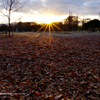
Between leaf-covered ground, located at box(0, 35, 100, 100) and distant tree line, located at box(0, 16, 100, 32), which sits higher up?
distant tree line, located at box(0, 16, 100, 32)

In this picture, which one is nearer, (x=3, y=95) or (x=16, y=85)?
(x=3, y=95)

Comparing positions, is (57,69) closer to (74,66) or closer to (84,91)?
(74,66)

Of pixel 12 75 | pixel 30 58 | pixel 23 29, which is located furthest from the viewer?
pixel 23 29

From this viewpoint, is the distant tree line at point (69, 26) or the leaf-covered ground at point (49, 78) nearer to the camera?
the leaf-covered ground at point (49, 78)

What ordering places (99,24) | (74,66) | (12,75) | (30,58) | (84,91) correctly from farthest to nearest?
1. (99,24)
2. (30,58)
3. (74,66)
4. (12,75)
5. (84,91)

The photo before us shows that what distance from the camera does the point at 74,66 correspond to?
197 inches

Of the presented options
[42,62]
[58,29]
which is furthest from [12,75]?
[58,29]

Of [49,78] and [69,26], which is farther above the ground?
[69,26]

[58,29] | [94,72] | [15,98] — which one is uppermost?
[58,29]

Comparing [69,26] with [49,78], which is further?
[69,26]

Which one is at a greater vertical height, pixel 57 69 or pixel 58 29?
pixel 58 29

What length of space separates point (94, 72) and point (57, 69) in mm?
1611

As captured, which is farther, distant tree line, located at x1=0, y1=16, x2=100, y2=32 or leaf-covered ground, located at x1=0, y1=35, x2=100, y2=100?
distant tree line, located at x1=0, y1=16, x2=100, y2=32

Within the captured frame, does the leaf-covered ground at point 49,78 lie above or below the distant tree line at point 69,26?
below
